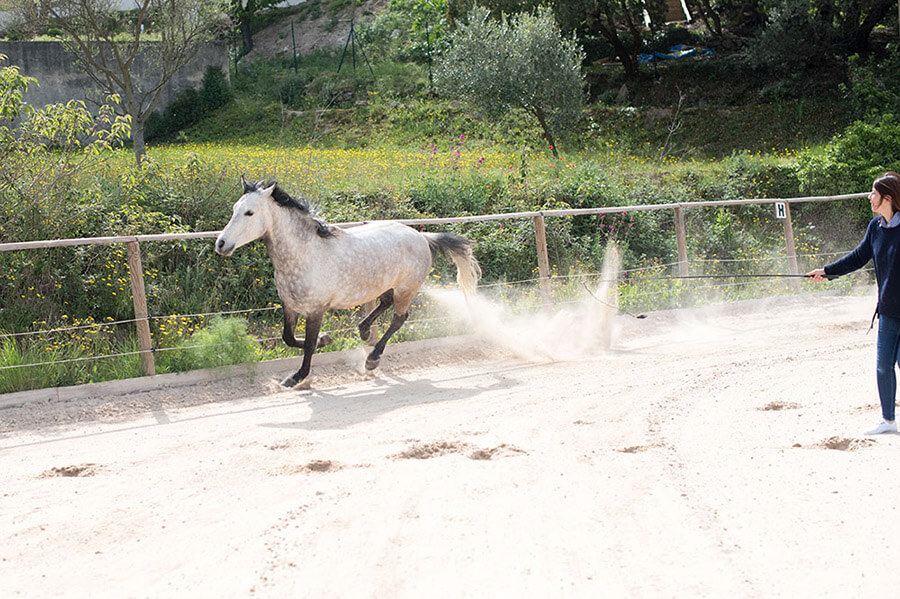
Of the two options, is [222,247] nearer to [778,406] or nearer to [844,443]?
[778,406]

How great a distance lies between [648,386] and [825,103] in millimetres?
21898

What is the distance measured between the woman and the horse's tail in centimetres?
452

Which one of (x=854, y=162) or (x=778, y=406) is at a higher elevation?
(x=854, y=162)

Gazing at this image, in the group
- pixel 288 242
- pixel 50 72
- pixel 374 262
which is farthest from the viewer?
pixel 50 72

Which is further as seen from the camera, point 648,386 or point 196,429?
point 648,386

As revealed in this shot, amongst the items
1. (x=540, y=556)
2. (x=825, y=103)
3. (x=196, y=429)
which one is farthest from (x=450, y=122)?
(x=540, y=556)

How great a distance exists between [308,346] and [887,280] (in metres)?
4.91

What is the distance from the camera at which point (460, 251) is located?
914 cm

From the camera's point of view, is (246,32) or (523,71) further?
(246,32)

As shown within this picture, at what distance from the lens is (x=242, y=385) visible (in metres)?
8.14

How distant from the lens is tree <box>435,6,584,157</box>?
70.3ft

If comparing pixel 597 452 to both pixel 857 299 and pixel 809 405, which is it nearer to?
pixel 809 405

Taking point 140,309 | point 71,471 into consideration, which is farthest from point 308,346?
point 71,471

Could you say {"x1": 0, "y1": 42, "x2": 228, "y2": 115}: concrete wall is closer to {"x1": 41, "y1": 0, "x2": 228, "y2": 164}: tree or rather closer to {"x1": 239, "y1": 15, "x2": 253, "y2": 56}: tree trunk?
{"x1": 41, "y1": 0, "x2": 228, "y2": 164}: tree
